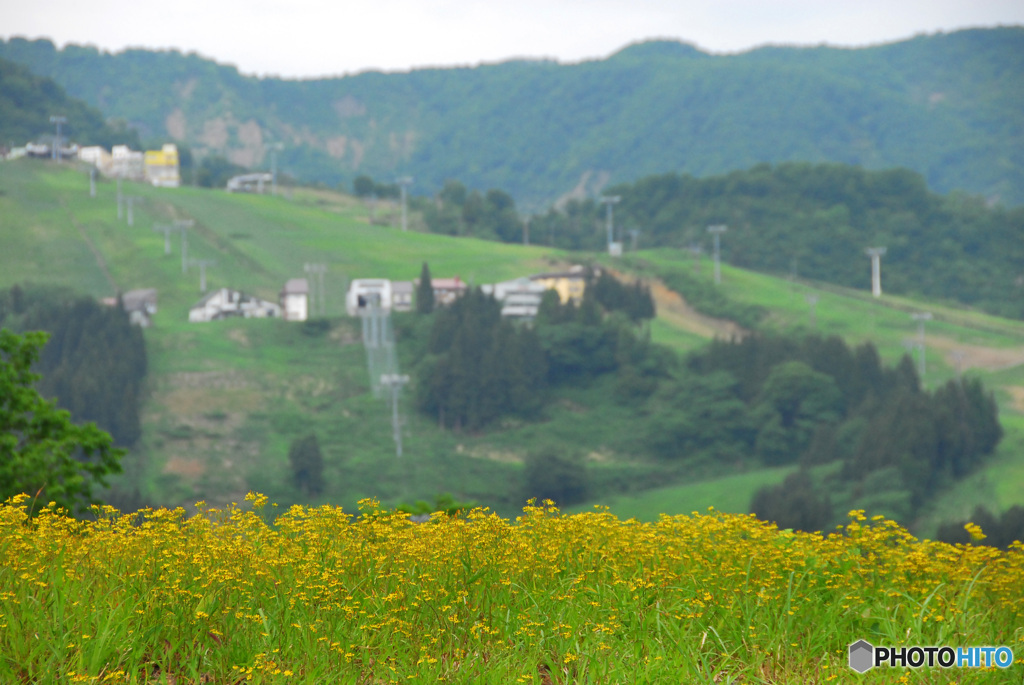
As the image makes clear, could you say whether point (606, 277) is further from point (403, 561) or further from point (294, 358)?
point (403, 561)

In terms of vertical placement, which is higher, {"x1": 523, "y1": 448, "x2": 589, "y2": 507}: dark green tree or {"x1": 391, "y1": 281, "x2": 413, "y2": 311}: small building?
{"x1": 391, "y1": 281, "x2": 413, "y2": 311}: small building

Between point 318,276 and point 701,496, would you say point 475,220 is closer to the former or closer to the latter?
point 318,276

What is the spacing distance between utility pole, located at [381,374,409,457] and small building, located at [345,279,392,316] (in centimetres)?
1304

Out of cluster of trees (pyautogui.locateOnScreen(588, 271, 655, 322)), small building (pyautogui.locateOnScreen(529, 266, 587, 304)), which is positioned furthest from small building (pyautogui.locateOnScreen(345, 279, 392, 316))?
cluster of trees (pyautogui.locateOnScreen(588, 271, 655, 322))

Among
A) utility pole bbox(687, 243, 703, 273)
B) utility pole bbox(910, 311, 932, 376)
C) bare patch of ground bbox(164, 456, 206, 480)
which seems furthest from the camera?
utility pole bbox(687, 243, 703, 273)

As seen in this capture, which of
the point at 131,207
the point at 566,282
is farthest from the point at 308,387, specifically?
the point at 131,207

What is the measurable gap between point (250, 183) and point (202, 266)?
134 ft

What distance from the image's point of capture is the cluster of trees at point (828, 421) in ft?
277

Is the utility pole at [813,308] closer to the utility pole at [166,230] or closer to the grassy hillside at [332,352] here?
the grassy hillside at [332,352]

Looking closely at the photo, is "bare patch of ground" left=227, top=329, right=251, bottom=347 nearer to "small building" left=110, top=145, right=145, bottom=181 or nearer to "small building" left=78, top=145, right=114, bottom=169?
"small building" left=110, top=145, right=145, bottom=181

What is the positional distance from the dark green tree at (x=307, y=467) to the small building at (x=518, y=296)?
32.8 meters

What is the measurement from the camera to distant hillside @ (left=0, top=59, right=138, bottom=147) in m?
161

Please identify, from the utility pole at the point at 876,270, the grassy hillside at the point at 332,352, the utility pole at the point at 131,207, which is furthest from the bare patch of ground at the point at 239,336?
the utility pole at the point at 876,270

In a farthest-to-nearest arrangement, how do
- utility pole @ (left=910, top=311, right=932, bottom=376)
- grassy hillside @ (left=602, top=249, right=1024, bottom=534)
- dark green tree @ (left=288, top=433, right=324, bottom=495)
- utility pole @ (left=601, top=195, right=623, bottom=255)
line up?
utility pole @ (left=601, top=195, right=623, bottom=255), utility pole @ (left=910, top=311, right=932, bottom=376), dark green tree @ (left=288, top=433, right=324, bottom=495), grassy hillside @ (left=602, top=249, right=1024, bottom=534)
